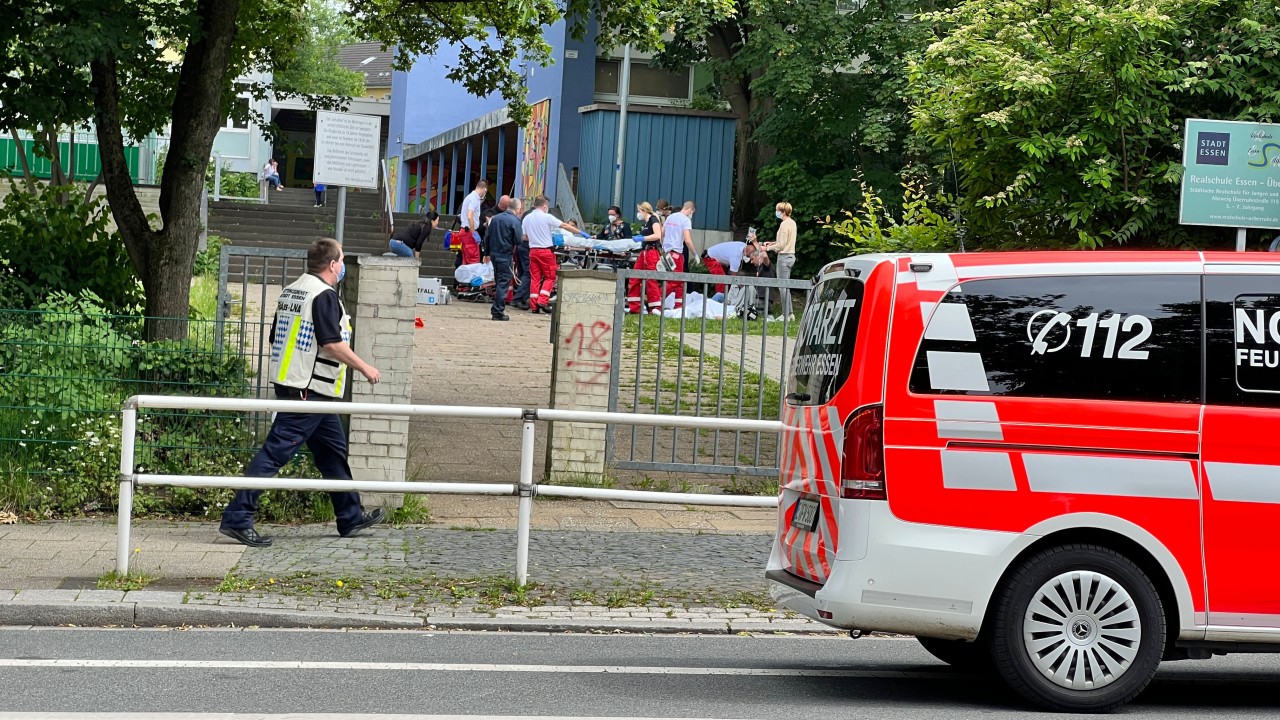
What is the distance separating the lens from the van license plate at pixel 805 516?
21.5 feet

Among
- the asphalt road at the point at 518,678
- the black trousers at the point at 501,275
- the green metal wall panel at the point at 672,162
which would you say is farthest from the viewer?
the green metal wall panel at the point at 672,162

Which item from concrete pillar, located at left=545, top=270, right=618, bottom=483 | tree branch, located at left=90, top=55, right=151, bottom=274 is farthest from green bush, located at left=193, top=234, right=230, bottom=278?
concrete pillar, located at left=545, top=270, right=618, bottom=483

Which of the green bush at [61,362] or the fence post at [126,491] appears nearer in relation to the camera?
the fence post at [126,491]

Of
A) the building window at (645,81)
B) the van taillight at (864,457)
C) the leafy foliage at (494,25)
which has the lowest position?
the van taillight at (864,457)

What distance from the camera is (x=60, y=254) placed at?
1322 cm

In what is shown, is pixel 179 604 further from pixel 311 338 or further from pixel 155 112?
pixel 155 112

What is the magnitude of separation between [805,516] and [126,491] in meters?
3.63

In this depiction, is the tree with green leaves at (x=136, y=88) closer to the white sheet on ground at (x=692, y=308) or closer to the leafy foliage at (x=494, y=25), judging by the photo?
the leafy foliage at (x=494, y=25)

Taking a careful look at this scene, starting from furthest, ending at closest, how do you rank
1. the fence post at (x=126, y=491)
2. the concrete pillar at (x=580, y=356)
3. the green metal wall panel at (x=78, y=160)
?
the green metal wall panel at (x=78, y=160), the concrete pillar at (x=580, y=356), the fence post at (x=126, y=491)

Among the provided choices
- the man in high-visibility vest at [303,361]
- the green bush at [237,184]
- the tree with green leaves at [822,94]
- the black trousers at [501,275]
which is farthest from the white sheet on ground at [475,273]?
the man in high-visibility vest at [303,361]

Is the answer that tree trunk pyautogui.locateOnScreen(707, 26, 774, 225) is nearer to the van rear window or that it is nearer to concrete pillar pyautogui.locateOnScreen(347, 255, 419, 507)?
concrete pillar pyautogui.locateOnScreen(347, 255, 419, 507)

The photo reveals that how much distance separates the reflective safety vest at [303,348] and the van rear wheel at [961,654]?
392 centimetres

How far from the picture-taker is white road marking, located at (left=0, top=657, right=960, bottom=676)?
6.66m

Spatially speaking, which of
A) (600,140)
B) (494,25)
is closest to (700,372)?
(494,25)
